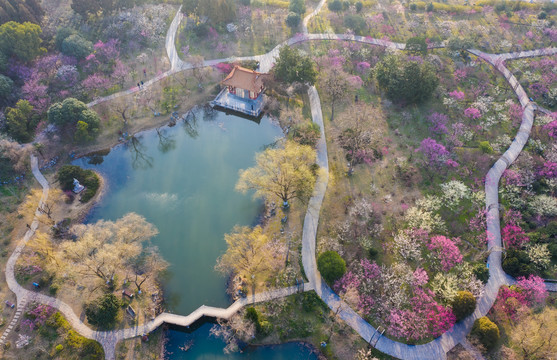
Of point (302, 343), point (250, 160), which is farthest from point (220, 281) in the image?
point (250, 160)

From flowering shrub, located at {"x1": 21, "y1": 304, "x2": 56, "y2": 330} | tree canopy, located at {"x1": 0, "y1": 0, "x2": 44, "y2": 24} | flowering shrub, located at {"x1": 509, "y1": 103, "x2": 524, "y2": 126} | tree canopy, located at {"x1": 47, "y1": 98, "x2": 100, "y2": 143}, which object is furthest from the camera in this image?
tree canopy, located at {"x1": 0, "y1": 0, "x2": 44, "y2": 24}

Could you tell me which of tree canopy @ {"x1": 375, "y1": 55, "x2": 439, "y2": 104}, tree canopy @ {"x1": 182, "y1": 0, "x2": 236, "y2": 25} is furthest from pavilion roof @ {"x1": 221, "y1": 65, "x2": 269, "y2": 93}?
tree canopy @ {"x1": 375, "y1": 55, "x2": 439, "y2": 104}

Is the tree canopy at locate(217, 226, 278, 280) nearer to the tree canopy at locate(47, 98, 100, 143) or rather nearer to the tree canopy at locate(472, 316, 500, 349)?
the tree canopy at locate(472, 316, 500, 349)

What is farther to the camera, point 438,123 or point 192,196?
point 438,123

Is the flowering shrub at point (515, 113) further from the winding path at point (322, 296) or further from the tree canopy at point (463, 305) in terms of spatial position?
the tree canopy at point (463, 305)

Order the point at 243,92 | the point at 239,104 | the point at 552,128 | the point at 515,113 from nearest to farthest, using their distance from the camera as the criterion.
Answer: the point at 552,128
the point at 515,113
the point at 239,104
the point at 243,92

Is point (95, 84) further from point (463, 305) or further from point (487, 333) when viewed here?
point (487, 333)

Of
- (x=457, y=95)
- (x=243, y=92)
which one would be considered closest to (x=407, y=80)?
(x=457, y=95)
